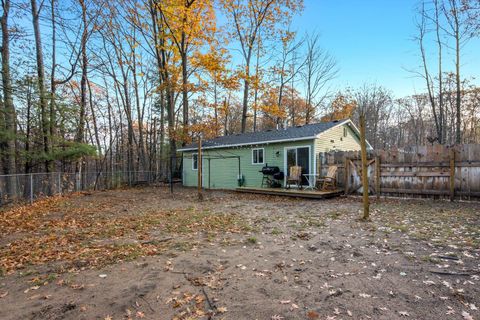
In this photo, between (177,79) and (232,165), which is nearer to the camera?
(232,165)

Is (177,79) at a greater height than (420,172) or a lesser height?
greater

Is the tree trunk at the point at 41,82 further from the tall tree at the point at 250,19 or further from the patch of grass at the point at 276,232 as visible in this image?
the tall tree at the point at 250,19

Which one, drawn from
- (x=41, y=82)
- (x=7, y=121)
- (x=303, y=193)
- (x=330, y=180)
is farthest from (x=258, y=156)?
(x=7, y=121)

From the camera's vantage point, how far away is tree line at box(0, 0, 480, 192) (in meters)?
11.0

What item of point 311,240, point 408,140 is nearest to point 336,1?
point 311,240

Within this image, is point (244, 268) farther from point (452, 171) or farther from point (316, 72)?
point (316, 72)

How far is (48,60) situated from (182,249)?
13.6 metres

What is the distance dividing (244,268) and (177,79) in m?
16.6

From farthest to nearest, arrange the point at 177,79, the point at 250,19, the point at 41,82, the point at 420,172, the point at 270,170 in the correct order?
1. the point at 250,19
2. the point at 177,79
3. the point at 270,170
4. the point at 41,82
5. the point at 420,172

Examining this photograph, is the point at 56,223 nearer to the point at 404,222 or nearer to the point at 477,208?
the point at 404,222

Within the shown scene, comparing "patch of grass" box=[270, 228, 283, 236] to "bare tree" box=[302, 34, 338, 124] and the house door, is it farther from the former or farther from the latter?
"bare tree" box=[302, 34, 338, 124]

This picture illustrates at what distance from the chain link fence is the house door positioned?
978cm

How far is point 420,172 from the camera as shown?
8828mm

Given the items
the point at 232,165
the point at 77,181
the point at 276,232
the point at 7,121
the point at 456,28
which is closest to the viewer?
the point at 276,232
